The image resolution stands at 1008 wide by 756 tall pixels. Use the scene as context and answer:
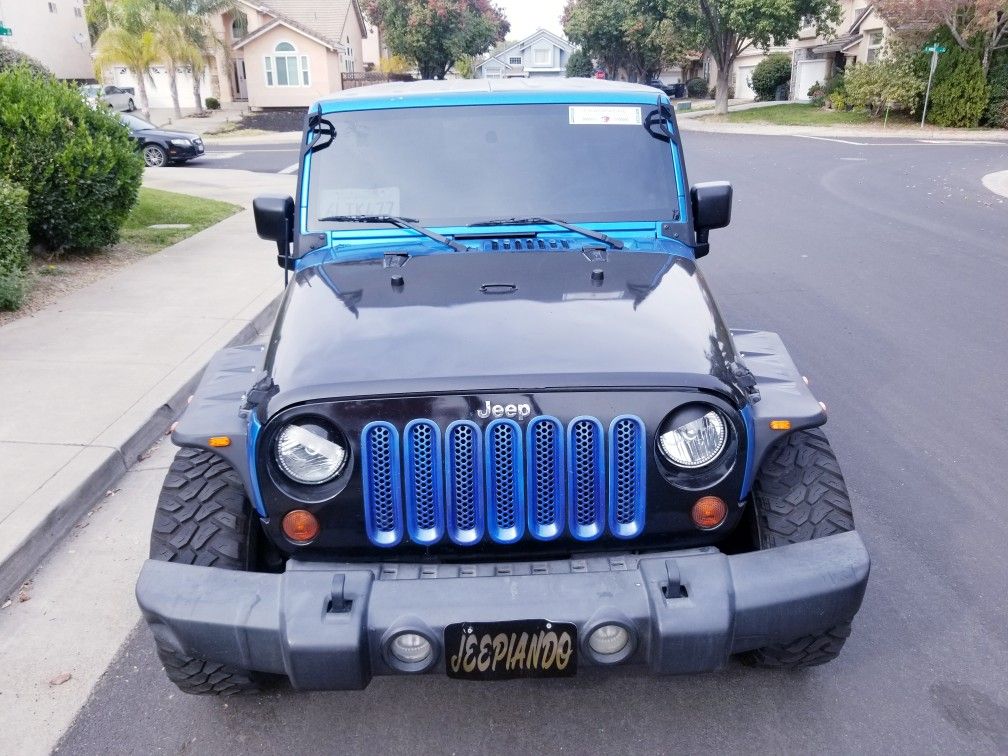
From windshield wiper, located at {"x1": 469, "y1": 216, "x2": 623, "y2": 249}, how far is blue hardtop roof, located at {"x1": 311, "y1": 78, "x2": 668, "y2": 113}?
610 mm

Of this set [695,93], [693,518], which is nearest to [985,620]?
[693,518]

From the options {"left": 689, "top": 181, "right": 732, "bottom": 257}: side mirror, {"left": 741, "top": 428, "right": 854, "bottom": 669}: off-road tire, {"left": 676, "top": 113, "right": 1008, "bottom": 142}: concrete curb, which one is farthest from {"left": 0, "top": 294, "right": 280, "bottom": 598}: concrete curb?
{"left": 676, "top": 113, "right": 1008, "bottom": 142}: concrete curb

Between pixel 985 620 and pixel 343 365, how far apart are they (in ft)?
8.73

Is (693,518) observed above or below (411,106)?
below

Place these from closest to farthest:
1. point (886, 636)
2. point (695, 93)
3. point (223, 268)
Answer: point (886, 636) < point (223, 268) < point (695, 93)

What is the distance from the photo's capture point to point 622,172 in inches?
145

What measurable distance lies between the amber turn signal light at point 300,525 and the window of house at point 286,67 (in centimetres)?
4619

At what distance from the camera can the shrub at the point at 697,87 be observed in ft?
189

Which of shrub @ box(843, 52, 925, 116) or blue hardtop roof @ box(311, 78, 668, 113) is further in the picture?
shrub @ box(843, 52, 925, 116)

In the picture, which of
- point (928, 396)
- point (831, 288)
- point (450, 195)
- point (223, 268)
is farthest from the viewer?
point (223, 268)

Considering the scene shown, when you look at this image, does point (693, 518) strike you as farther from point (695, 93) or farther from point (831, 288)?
point (695, 93)

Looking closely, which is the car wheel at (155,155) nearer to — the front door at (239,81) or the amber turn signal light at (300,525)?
the amber turn signal light at (300,525)

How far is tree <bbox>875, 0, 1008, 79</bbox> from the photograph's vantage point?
27.6m

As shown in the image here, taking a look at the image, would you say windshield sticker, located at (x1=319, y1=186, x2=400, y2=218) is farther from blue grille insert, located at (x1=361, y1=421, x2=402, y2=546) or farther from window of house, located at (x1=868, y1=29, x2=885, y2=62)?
window of house, located at (x1=868, y1=29, x2=885, y2=62)
